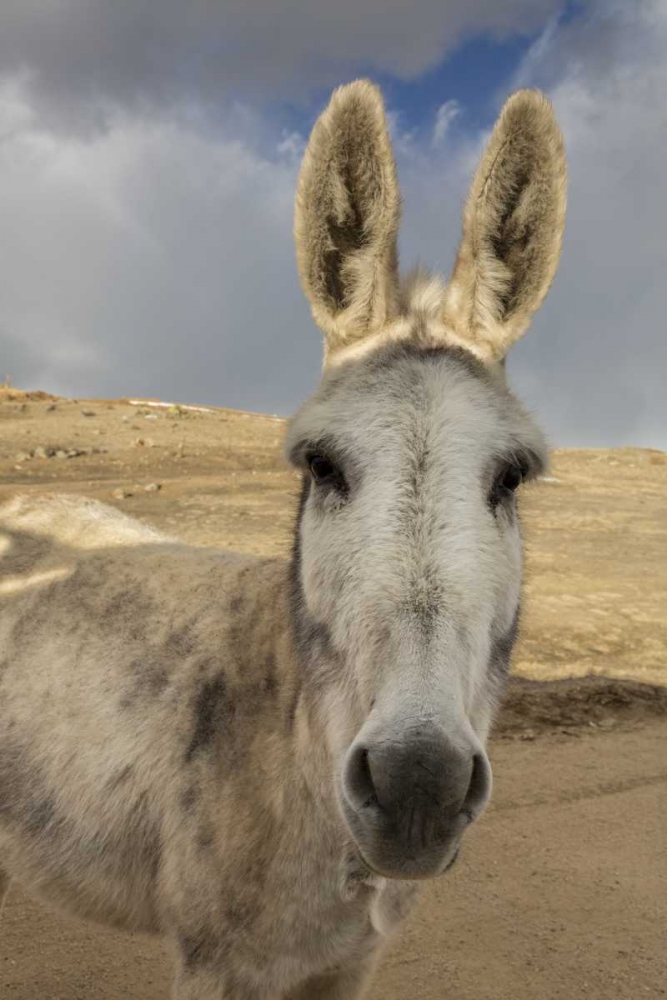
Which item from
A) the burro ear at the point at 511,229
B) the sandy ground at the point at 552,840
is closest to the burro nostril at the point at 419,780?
the sandy ground at the point at 552,840

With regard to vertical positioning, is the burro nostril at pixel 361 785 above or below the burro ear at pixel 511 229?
below

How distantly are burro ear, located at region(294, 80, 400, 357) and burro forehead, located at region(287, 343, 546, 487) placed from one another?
0.29 m

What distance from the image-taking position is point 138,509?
14.1m

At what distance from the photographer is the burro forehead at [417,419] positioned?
221cm

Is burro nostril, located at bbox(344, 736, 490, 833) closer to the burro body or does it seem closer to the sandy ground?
the burro body

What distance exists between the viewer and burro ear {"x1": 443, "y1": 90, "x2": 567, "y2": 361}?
2730 millimetres

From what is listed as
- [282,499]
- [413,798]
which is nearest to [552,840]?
[413,798]

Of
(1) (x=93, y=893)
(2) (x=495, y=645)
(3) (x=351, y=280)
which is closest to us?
(2) (x=495, y=645)

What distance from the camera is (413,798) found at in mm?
1769

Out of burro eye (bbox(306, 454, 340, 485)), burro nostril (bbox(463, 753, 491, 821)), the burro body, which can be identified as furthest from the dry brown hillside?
burro nostril (bbox(463, 753, 491, 821))

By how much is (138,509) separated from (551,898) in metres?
10.6

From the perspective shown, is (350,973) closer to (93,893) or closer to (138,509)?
(93,893)

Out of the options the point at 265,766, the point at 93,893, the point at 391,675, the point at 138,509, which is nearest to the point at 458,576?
the point at 391,675

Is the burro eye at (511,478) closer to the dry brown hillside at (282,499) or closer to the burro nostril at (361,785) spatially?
the burro nostril at (361,785)
